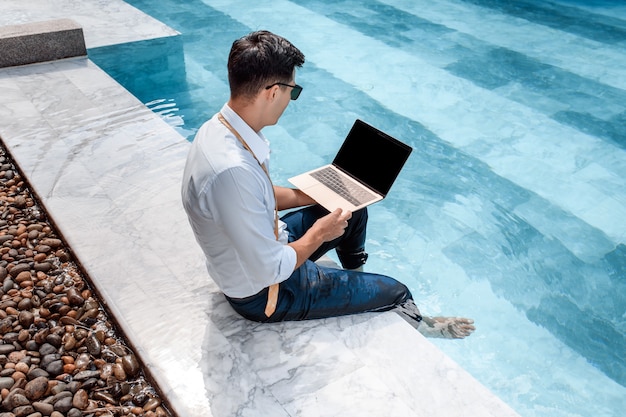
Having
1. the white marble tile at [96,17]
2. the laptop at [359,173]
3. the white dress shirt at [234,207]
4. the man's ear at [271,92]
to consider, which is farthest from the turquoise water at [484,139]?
the man's ear at [271,92]

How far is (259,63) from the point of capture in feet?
6.59

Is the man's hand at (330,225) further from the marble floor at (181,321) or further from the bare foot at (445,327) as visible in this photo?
the bare foot at (445,327)

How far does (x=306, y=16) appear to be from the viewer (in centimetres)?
845

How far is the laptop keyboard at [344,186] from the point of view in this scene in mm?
2743

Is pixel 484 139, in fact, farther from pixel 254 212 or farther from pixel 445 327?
pixel 254 212

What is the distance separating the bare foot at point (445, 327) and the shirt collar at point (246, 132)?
4.70 feet

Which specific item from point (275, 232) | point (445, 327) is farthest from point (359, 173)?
point (445, 327)

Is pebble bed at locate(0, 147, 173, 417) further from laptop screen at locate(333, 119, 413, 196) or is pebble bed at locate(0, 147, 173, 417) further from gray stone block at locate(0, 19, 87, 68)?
gray stone block at locate(0, 19, 87, 68)

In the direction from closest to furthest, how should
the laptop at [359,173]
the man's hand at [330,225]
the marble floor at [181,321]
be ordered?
the marble floor at [181,321], the man's hand at [330,225], the laptop at [359,173]

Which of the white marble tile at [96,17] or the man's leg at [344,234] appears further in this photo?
the white marble tile at [96,17]

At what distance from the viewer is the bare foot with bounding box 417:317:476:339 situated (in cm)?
304

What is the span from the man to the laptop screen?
16.6 inches

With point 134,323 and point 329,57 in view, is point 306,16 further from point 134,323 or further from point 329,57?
point 134,323

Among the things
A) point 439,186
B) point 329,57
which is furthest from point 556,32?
point 439,186
